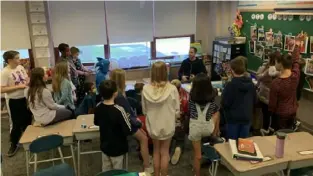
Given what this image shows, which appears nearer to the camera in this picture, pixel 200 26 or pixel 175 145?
pixel 175 145

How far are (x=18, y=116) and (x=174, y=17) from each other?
3457mm

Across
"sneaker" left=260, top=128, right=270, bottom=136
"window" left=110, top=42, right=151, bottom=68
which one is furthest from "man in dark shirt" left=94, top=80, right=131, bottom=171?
"window" left=110, top=42, right=151, bottom=68

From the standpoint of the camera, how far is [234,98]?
114 inches

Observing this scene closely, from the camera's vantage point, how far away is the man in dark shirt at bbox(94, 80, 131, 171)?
2410 mm

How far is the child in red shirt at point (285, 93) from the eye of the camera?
3150 mm

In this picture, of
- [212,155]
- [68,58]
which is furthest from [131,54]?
[212,155]

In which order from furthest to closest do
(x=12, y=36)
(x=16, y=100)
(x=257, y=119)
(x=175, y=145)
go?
(x=12, y=36) → (x=257, y=119) → (x=175, y=145) → (x=16, y=100)

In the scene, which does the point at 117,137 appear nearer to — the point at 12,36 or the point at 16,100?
the point at 16,100

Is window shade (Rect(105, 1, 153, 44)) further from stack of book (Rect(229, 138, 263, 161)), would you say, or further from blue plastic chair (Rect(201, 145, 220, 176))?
stack of book (Rect(229, 138, 263, 161))

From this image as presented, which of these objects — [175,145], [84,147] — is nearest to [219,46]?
[175,145]

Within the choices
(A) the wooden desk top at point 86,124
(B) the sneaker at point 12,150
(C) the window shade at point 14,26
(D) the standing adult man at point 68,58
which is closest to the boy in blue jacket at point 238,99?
(A) the wooden desk top at point 86,124

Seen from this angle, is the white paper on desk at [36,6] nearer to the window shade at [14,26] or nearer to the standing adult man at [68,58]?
the window shade at [14,26]

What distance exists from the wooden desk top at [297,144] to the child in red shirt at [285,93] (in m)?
0.68

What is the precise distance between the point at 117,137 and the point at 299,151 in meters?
1.51
